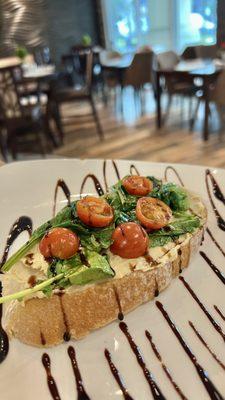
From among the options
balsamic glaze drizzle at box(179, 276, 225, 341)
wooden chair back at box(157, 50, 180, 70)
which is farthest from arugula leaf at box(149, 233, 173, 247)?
wooden chair back at box(157, 50, 180, 70)

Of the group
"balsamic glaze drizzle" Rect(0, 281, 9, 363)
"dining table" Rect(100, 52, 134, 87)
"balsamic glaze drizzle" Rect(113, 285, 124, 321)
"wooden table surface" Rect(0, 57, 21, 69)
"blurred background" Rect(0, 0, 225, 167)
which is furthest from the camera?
"dining table" Rect(100, 52, 134, 87)

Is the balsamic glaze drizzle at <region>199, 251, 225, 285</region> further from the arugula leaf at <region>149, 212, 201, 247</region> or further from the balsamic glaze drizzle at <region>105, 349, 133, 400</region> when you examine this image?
the balsamic glaze drizzle at <region>105, 349, 133, 400</region>

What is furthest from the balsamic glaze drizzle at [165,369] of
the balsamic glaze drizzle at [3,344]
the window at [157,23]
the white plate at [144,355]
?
the window at [157,23]

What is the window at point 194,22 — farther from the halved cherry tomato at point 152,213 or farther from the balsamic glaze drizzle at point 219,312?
the balsamic glaze drizzle at point 219,312

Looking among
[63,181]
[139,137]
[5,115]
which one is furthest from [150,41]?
[63,181]

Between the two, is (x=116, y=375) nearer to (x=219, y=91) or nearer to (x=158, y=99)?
(x=219, y=91)
